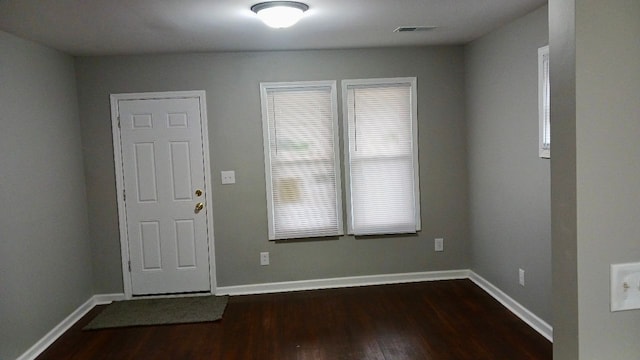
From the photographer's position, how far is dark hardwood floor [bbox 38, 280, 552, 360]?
11.5 ft

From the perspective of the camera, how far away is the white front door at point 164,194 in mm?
4703

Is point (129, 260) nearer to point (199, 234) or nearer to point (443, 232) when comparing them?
point (199, 234)

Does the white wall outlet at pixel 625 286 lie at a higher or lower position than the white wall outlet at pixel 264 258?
higher

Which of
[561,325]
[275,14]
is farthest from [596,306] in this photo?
[275,14]

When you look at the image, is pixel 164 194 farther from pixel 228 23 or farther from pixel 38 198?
pixel 228 23

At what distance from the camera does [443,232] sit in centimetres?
506

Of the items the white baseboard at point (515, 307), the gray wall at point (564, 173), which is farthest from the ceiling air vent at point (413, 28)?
the gray wall at point (564, 173)

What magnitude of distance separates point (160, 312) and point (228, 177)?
1.42m

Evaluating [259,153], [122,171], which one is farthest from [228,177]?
[122,171]

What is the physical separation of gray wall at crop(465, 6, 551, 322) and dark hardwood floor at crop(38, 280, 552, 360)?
0.37 m

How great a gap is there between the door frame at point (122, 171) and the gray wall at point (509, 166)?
8.76 ft

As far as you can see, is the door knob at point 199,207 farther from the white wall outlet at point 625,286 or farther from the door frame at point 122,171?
the white wall outlet at point 625,286

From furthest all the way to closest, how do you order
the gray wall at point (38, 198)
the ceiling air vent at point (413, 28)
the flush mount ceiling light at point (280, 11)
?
the ceiling air vent at point (413, 28)
the gray wall at point (38, 198)
the flush mount ceiling light at point (280, 11)

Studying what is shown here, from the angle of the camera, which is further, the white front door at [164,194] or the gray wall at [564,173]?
the white front door at [164,194]
